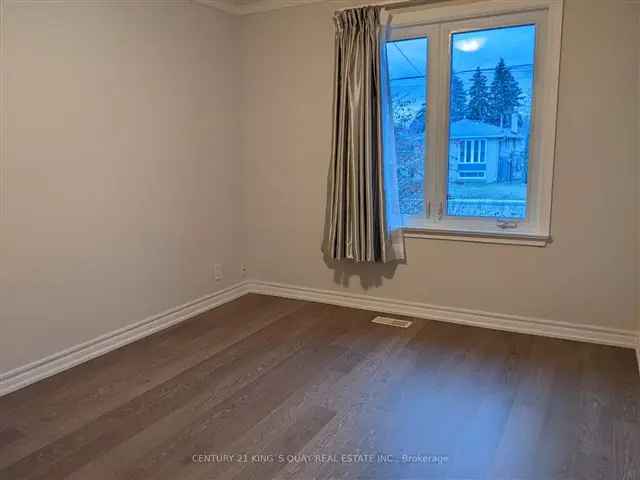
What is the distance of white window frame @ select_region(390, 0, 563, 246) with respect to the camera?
3.06 metres

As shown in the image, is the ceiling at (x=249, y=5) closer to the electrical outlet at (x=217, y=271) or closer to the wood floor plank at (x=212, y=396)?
the electrical outlet at (x=217, y=271)

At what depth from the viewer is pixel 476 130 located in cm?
334

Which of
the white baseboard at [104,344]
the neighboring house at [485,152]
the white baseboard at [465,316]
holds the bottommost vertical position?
the white baseboard at [104,344]

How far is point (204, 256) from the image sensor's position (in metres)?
3.87

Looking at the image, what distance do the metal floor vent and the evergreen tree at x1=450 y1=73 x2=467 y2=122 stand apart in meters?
1.44

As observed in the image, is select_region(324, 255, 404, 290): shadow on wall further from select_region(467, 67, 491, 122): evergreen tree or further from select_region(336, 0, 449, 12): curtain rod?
select_region(336, 0, 449, 12): curtain rod

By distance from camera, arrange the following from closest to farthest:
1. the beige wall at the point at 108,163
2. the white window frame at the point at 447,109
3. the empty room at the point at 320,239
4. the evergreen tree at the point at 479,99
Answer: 1. the empty room at the point at 320,239
2. the beige wall at the point at 108,163
3. the white window frame at the point at 447,109
4. the evergreen tree at the point at 479,99

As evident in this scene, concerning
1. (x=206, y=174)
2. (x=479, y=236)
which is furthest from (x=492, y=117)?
(x=206, y=174)

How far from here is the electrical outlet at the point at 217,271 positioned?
3982 mm

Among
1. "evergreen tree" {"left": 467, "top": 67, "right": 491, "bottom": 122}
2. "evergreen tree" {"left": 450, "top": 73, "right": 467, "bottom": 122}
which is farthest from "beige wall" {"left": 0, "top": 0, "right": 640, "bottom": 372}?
"evergreen tree" {"left": 450, "top": 73, "right": 467, "bottom": 122}

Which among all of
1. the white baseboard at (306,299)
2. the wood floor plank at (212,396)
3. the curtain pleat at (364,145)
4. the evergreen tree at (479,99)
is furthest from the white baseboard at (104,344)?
the evergreen tree at (479,99)

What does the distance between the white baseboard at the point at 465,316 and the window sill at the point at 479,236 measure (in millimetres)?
502

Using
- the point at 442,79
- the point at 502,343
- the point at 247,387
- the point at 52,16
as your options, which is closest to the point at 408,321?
the point at 502,343

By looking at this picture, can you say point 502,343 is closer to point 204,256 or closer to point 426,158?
point 426,158
